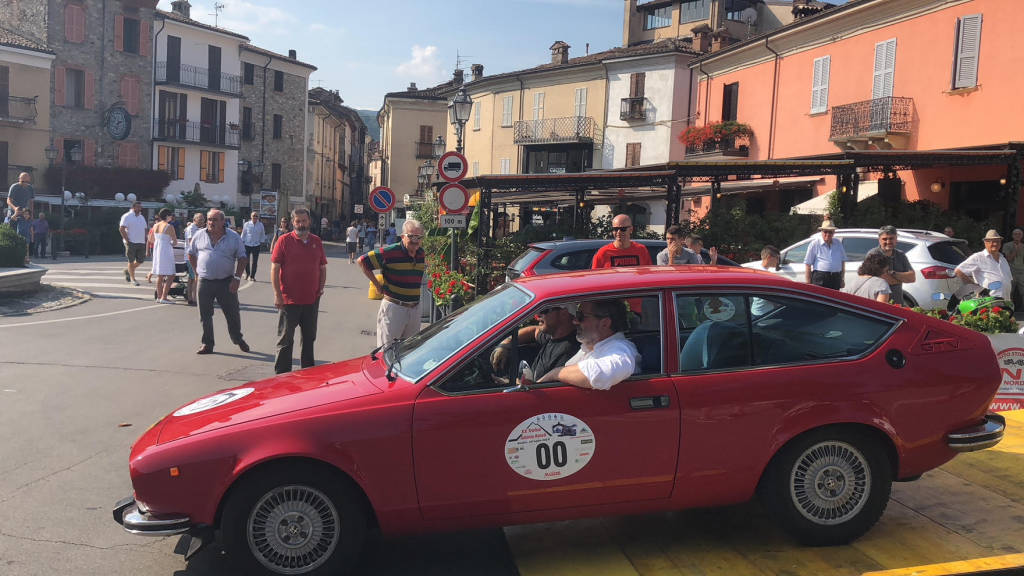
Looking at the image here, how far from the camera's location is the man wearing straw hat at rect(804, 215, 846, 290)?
39.1 ft

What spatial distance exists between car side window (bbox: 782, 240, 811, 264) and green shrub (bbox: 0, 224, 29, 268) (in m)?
15.3

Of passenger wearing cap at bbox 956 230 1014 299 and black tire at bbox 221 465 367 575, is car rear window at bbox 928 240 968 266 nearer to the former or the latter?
passenger wearing cap at bbox 956 230 1014 299

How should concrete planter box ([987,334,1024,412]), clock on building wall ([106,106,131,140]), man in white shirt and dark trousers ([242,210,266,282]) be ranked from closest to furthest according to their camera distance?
concrete planter box ([987,334,1024,412]) < man in white shirt and dark trousers ([242,210,266,282]) < clock on building wall ([106,106,131,140])

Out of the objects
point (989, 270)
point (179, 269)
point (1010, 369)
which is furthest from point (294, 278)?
point (179, 269)

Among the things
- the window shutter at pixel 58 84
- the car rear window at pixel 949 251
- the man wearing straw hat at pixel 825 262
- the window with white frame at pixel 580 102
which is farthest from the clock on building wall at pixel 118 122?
the car rear window at pixel 949 251

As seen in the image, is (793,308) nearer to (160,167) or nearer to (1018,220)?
(1018,220)

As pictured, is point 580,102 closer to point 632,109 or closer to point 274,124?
point 632,109

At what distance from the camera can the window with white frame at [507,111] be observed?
4828cm

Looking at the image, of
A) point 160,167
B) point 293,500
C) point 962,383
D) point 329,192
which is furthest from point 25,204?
point 329,192

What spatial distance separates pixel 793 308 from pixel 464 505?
7.03 feet

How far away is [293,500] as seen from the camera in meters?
3.96

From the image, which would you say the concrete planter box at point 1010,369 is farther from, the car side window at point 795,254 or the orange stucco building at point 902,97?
the orange stucco building at point 902,97

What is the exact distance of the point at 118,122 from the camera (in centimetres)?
4606

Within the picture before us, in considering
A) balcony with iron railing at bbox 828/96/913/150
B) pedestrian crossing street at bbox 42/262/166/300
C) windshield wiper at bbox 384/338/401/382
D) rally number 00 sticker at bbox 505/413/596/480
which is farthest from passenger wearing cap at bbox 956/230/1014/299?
balcony with iron railing at bbox 828/96/913/150
